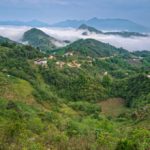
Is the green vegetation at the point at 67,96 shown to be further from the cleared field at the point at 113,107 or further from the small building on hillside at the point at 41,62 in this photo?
the small building on hillside at the point at 41,62

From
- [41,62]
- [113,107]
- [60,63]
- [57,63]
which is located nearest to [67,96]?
[113,107]

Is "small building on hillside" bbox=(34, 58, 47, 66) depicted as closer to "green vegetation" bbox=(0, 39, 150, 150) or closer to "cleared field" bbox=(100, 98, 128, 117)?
"green vegetation" bbox=(0, 39, 150, 150)

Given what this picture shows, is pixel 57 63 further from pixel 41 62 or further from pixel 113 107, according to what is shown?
pixel 113 107

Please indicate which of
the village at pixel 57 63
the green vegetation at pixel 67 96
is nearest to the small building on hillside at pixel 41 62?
the village at pixel 57 63

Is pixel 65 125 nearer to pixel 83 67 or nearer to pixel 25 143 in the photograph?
pixel 25 143

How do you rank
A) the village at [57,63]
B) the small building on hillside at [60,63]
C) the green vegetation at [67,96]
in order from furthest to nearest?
the small building on hillside at [60,63] → the village at [57,63] → the green vegetation at [67,96]

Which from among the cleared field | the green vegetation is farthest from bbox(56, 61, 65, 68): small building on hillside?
the cleared field

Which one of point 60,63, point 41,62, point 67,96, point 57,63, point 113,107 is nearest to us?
point 113,107

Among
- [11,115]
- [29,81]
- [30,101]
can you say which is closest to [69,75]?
[29,81]
